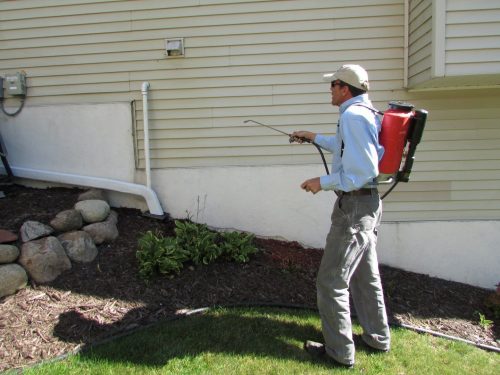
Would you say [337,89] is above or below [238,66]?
below

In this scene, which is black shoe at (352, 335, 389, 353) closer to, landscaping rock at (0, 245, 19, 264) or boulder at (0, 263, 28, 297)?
boulder at (0, 263, 28, 297)

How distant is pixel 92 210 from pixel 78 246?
0.57 metres

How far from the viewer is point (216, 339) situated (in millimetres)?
3189

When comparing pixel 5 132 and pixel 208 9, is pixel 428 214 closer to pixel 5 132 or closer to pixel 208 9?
pixel 208 9

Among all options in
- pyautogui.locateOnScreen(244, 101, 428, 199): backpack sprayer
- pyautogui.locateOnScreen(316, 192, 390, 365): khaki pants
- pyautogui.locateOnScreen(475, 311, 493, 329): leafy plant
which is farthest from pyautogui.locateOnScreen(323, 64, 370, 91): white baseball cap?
pyautogui.locateOnScreen(475, 311, 493, 329): leafy plant

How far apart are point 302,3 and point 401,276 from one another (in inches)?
128

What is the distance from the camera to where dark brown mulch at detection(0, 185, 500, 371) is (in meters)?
3.20

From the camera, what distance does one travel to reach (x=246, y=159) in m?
4.97

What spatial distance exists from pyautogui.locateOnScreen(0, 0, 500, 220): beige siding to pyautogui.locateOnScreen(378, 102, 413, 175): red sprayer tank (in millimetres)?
1982

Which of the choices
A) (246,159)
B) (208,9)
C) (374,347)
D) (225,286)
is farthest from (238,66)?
(374,347)

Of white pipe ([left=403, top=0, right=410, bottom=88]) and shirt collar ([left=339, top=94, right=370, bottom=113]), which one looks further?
white pipe ([left=403, top=0, right=410, bottom=88])

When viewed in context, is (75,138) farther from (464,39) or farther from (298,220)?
(464,39)

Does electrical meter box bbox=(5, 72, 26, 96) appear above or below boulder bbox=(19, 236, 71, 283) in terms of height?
above

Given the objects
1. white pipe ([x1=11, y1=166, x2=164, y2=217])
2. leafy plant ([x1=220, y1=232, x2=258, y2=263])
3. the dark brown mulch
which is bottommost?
the dark brown mulch
